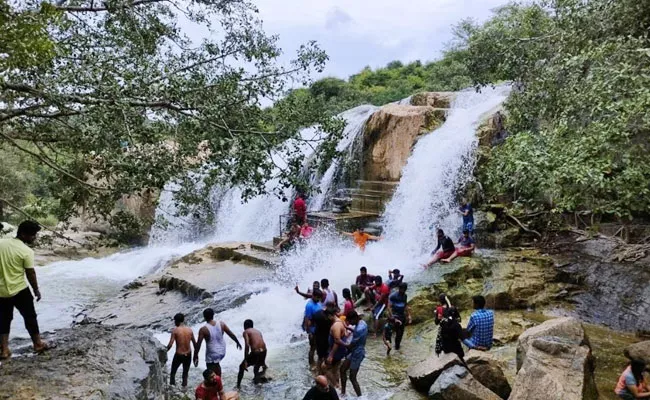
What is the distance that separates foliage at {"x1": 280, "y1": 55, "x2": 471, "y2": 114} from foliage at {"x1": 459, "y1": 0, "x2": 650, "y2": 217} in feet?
74.1

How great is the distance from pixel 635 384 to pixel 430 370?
8.22 ft

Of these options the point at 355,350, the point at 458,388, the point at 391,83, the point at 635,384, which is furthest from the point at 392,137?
the point at 391,83

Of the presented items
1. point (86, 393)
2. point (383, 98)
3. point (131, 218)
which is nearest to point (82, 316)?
point (131, 218)

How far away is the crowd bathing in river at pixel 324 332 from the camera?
5227 mm

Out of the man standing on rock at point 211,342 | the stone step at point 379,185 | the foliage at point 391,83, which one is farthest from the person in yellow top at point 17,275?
the foliage at point 391,83

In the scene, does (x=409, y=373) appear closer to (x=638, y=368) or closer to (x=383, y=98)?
(x=638, y=368)

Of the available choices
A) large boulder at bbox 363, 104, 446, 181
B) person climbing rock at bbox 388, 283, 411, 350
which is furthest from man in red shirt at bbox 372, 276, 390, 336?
large boulder at bbox 363, 104, 446, 181

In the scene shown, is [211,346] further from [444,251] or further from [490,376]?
[444,251]

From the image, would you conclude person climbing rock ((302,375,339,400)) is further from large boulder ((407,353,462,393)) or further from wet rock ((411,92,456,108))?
wet rock ((411,92,456,108))

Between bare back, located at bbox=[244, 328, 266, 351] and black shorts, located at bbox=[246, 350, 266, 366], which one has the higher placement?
bare back, located at bbox=[244, 328, 266, 351]

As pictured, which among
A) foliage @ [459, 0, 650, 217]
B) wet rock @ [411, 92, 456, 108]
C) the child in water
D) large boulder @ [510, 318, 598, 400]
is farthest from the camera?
wet rock @ [411, 92, 456, 108]

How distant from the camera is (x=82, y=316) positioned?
13875mm

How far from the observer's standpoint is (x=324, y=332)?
771 cm

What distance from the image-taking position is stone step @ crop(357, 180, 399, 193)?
18623mm
